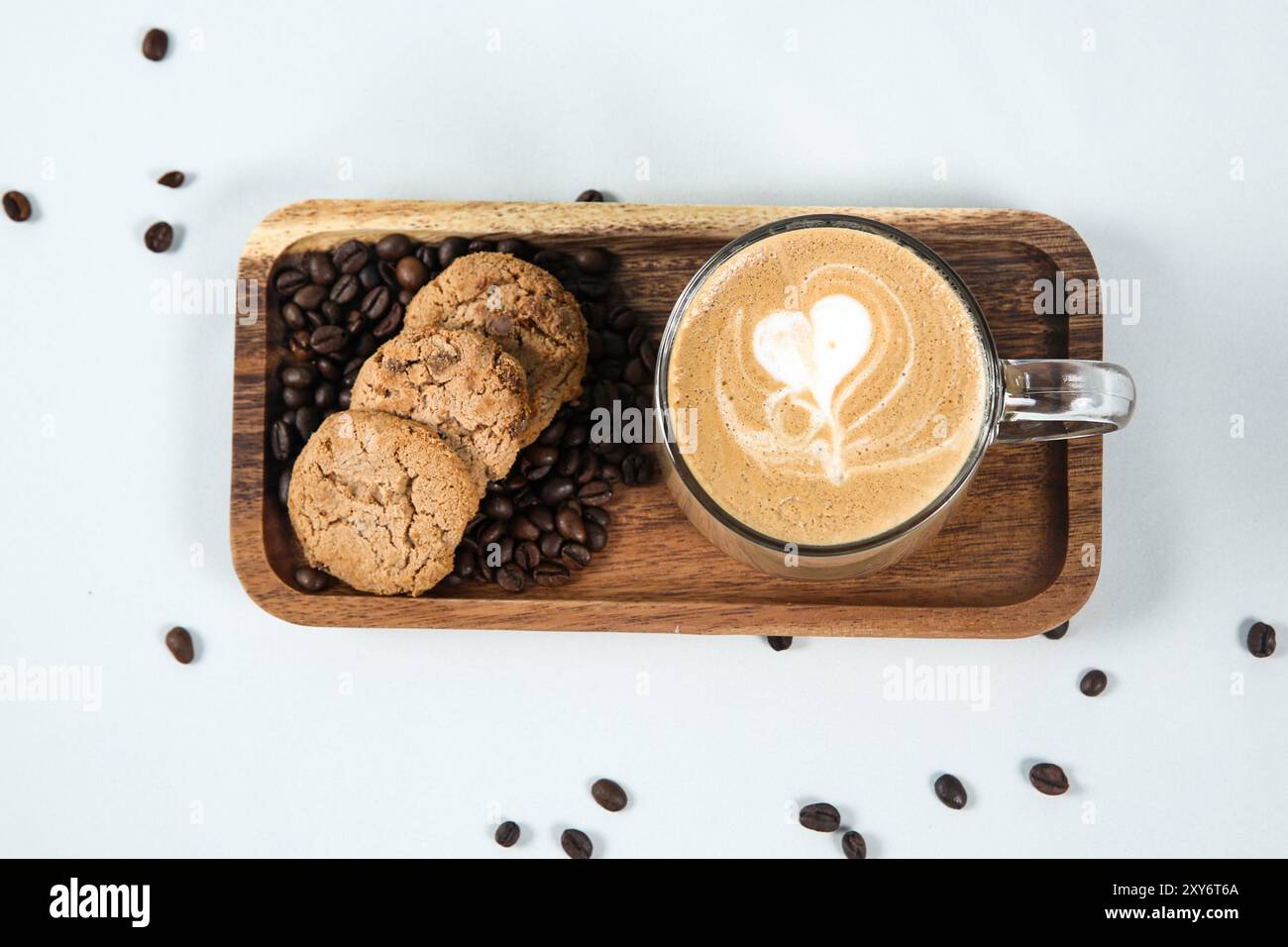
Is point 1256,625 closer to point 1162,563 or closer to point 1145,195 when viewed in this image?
point 1162,563

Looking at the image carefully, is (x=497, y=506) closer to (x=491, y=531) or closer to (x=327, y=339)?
(x=491, y=531)

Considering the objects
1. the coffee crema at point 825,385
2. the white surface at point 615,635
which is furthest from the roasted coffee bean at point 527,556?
the coffee crema at point 825,385

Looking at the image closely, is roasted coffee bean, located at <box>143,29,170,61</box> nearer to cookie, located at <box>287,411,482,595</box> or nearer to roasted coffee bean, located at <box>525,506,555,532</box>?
cookie, located at <box>287,411,482,595</box>

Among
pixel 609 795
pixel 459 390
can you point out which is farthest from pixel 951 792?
pixel 459 390

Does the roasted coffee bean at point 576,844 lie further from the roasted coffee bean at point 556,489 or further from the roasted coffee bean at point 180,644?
the roasted coffee bean at point 180,644

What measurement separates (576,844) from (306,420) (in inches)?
33.8

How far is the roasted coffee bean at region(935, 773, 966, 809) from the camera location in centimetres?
179

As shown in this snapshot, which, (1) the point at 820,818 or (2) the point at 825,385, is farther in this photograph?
(1) the point at 820,818

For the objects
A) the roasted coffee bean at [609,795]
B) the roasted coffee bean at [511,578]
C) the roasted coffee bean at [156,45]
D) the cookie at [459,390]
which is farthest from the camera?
the roasted coffee bean at [156,45]

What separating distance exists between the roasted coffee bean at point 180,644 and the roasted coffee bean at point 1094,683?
1.59 metres

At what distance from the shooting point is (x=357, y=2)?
1.93 meters

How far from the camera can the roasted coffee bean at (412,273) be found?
165 centimetres

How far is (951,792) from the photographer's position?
1.79 m
